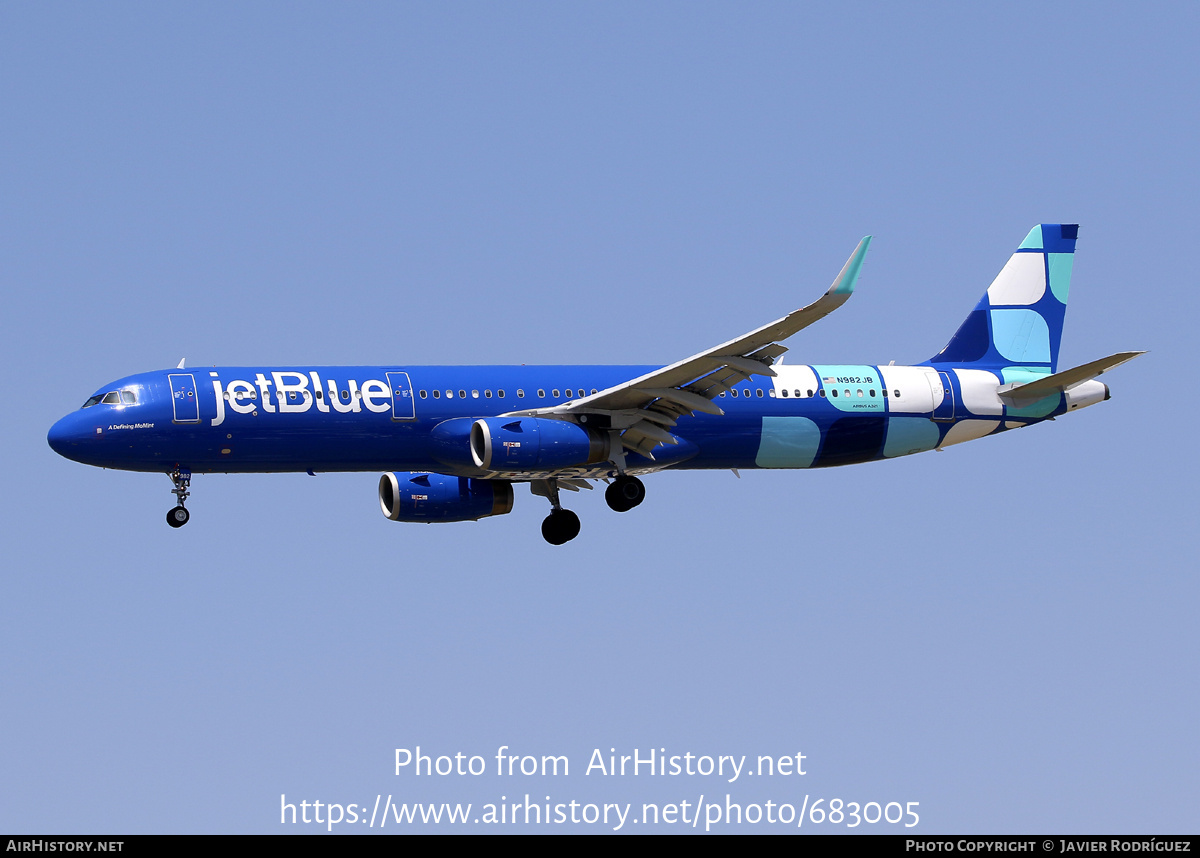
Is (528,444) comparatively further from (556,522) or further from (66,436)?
(66,436)

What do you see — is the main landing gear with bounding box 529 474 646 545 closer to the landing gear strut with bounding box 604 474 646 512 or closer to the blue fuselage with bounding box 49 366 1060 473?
the landing gear strut with bounding box 604 474 646 512

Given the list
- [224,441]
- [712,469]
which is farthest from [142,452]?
[712,469]

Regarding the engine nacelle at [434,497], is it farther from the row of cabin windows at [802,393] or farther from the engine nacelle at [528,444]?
the row of cabin windows at [802,393]

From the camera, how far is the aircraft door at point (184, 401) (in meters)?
39.8

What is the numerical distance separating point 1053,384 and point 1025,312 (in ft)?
12.4

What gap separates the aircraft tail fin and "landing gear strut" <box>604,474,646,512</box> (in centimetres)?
1014

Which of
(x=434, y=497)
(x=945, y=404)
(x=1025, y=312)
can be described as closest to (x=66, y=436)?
(x=434, y=497)

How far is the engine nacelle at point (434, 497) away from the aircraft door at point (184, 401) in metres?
5.83

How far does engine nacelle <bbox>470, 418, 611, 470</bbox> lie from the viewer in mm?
39531

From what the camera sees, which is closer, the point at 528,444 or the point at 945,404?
the point at 528,444

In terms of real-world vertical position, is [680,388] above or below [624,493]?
above

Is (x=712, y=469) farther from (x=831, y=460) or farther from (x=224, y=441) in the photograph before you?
(x=224, y=441)

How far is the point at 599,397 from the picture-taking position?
4044cm

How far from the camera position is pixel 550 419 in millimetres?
40781
